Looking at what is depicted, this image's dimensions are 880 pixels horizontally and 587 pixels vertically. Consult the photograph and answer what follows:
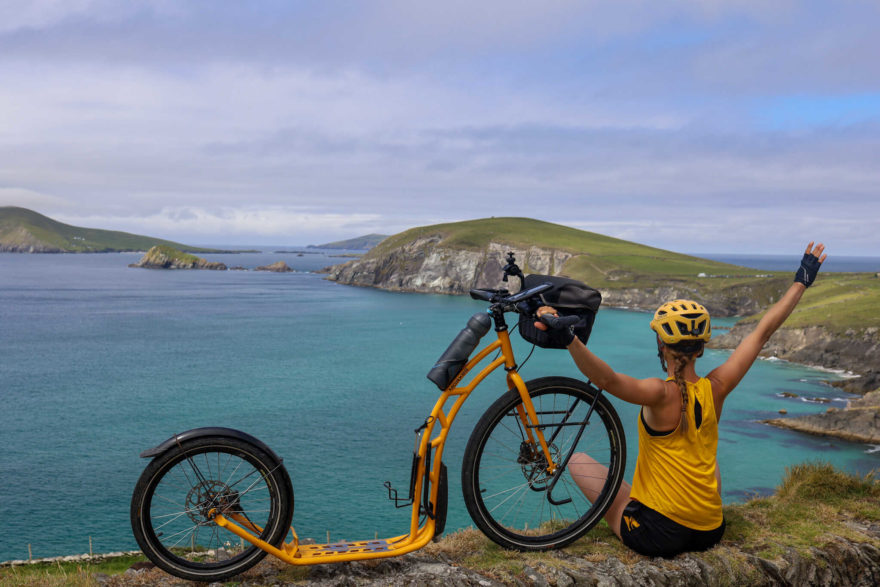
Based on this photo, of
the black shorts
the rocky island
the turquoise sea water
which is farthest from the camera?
the rocky island

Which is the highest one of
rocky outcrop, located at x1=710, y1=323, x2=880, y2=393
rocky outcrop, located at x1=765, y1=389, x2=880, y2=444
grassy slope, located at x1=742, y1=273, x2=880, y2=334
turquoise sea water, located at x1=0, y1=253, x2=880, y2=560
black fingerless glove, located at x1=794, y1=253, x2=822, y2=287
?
black fingerless glove, located at x1=794, y1=253, x2=822, y2=287

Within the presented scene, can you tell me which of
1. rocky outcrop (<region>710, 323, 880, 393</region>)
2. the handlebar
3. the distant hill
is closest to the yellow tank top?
the handlebar

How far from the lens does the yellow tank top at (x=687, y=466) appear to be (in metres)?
4.45

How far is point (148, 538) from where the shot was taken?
14.0 ft

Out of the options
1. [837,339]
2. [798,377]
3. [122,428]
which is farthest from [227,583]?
[837,339]

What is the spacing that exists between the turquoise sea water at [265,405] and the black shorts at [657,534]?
2866 centimetres

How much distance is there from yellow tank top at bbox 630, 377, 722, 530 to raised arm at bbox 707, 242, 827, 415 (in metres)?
0.21

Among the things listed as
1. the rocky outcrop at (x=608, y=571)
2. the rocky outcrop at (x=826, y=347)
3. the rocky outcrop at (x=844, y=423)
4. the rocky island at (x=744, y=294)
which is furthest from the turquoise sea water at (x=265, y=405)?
the rocky outcrop at (x=608, y=571)

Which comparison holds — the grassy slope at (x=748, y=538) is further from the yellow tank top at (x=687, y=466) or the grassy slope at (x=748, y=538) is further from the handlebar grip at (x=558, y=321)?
the handlebar grip at (x=558, y=321)

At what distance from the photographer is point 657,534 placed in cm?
477

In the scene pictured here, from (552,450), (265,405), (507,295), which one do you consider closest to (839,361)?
(265,405)

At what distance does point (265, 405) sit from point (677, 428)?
188ft

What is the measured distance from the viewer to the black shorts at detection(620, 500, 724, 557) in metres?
4.74

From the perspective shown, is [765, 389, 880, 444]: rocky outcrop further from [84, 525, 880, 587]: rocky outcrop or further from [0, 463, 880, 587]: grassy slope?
[84, 525, 880, 587]: rocky outcrop
